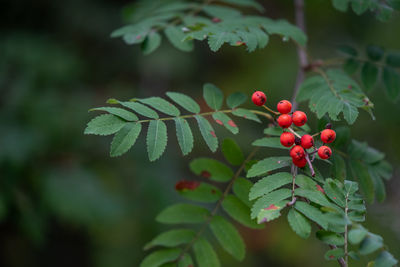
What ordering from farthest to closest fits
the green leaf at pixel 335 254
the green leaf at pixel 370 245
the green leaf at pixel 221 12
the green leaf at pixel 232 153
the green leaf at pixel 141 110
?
the green leaf at pixel 221 12 → the green leaf at pixel 232 153 → the green leaf at pixel 141 110 → the green leaf at pixel 335 254 → the green leaf at pixel 370 245

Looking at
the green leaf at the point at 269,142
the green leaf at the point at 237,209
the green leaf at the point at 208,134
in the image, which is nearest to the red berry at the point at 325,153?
the green leaf at the point at 269,142

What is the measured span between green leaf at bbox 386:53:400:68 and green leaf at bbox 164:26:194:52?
941mm

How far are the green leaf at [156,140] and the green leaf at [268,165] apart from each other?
0.31 meters

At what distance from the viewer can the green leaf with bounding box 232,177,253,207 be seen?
5.21 ft

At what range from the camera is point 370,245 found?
1.03m

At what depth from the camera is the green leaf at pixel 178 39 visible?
183cm

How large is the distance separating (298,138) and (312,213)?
25cm

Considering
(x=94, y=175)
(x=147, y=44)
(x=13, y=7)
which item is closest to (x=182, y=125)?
(x=147, y=44)

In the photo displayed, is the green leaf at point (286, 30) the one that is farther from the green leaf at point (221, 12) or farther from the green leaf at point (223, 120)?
the green leaf at point (223, 120)

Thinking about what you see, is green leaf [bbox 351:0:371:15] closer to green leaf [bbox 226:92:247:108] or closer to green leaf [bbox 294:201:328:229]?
green leaf [bbox 226:92:247:108]

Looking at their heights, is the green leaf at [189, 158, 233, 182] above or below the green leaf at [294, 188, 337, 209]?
below

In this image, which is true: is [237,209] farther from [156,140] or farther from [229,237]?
[156,140]

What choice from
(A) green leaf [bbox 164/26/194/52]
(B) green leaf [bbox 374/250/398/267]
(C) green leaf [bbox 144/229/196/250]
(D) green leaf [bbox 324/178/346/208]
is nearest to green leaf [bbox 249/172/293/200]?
(D) green leaf [bbox 324/178/346/208]

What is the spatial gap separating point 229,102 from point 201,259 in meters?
0.64
